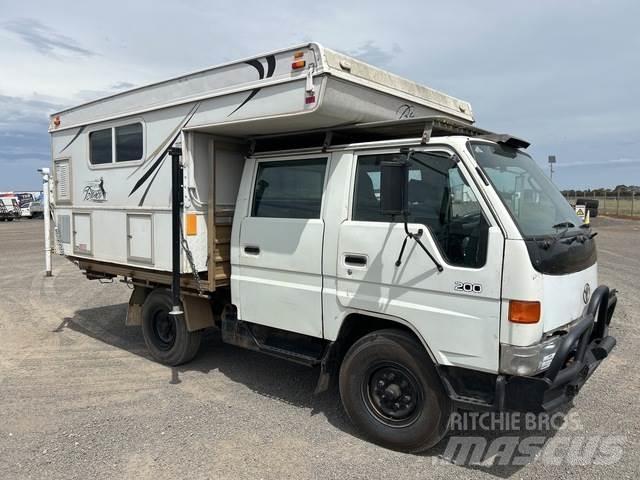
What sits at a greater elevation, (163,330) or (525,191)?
(525,191)

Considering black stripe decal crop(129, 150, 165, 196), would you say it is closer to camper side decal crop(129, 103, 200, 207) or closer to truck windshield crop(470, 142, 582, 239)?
camper side decal crop(129, 103, 200, 207)

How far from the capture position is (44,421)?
4391 mm

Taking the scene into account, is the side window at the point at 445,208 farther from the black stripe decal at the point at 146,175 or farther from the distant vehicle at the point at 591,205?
the black stripe decal at the point at 146,175

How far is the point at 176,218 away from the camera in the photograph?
16.0 feet

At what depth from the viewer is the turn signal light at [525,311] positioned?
322 cm

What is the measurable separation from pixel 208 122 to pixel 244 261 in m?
1.36

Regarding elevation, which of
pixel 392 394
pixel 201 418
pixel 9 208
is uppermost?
pixel 9 208

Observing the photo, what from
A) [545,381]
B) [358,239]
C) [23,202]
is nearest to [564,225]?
[545,381]

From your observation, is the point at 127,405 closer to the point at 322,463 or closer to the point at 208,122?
the point at 322,463

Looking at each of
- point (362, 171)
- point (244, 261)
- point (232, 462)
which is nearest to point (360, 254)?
point (362, 171)

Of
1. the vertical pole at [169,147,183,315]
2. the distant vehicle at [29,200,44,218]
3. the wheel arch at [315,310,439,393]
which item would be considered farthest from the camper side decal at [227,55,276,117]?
the distant vehicle at [29,200,44,218]

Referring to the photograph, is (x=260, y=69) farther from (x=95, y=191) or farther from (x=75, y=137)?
(x=75, y=137)

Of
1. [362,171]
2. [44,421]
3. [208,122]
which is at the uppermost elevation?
[208,122]

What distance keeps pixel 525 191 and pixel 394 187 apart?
1.10 meters
